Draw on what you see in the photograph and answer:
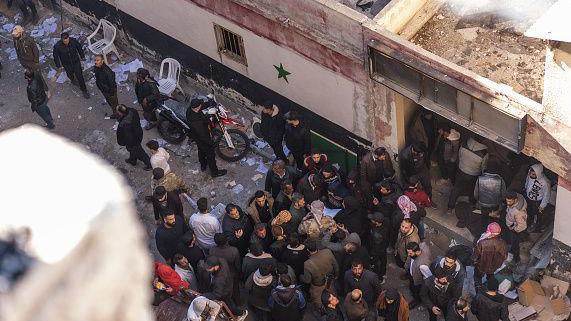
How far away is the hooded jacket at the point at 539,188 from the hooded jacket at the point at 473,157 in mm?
667

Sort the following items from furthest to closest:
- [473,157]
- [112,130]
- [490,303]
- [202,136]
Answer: [112,130] < [202,136] < [473,157] < [490,303]

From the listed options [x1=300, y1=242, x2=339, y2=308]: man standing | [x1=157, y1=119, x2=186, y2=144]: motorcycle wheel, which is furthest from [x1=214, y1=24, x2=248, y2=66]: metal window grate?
[x1=300, y1=242, x2=339, y2=308]: man standing

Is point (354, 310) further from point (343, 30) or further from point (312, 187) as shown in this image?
point (343, 30)

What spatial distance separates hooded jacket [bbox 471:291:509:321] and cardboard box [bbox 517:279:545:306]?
56 cm

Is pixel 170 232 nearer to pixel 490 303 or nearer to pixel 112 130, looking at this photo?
pixel 490 303

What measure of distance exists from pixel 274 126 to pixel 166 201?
1.85 meters

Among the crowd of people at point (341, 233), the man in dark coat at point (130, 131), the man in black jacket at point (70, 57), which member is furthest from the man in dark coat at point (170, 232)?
the man in black jacket at point (70, 57)

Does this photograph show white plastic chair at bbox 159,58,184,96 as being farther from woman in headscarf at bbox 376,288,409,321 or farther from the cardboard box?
the cardboard box

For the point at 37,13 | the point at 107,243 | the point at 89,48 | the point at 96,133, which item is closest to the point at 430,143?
the point at 96,133

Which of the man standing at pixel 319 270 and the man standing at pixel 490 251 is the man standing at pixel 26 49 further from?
the man standing at pixel 490 251

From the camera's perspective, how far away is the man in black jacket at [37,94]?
11555 millimetres

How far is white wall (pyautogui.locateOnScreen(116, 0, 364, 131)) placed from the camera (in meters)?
9.90

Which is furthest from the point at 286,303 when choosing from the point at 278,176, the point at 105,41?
the point at 105,41

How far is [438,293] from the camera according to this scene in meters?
8.28
